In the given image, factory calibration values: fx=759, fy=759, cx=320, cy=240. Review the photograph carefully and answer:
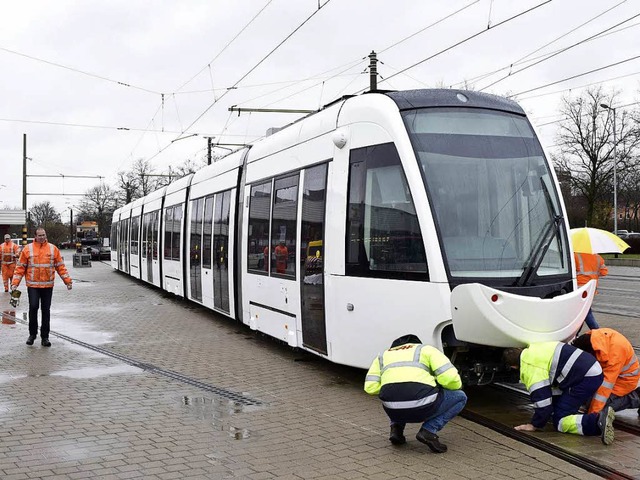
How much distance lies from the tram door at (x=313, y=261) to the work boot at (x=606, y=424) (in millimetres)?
3412

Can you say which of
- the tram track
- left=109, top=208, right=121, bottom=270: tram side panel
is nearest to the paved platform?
the tram track

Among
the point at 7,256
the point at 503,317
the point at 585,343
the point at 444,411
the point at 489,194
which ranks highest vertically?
the point at 489,194

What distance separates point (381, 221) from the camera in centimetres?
774

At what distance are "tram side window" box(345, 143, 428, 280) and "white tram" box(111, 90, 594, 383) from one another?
0.01 meters

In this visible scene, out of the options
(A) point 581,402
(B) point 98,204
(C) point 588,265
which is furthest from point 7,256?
(B) point 98,204

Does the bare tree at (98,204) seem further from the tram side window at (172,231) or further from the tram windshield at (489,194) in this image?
the tram windshield at (489,194)

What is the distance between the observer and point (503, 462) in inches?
225

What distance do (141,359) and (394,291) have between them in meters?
4.68

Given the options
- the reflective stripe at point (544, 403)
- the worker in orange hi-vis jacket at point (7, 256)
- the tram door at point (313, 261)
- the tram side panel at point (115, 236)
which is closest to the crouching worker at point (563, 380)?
the reflective stripe at point (544, 403)

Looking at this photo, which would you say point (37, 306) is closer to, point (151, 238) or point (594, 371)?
point (594, 371)

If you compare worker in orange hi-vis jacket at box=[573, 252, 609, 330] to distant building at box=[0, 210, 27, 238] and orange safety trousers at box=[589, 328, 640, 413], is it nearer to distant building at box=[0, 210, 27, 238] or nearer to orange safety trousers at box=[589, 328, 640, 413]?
orange safety trousers at box=[589, 328, 640, 413]

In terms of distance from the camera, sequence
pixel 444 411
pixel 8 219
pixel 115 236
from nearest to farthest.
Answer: pixel 444 411 < pixel 115 236 < pixel 8 219

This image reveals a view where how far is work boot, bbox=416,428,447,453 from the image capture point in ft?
19.6

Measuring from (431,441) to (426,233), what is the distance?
80.1 inches
